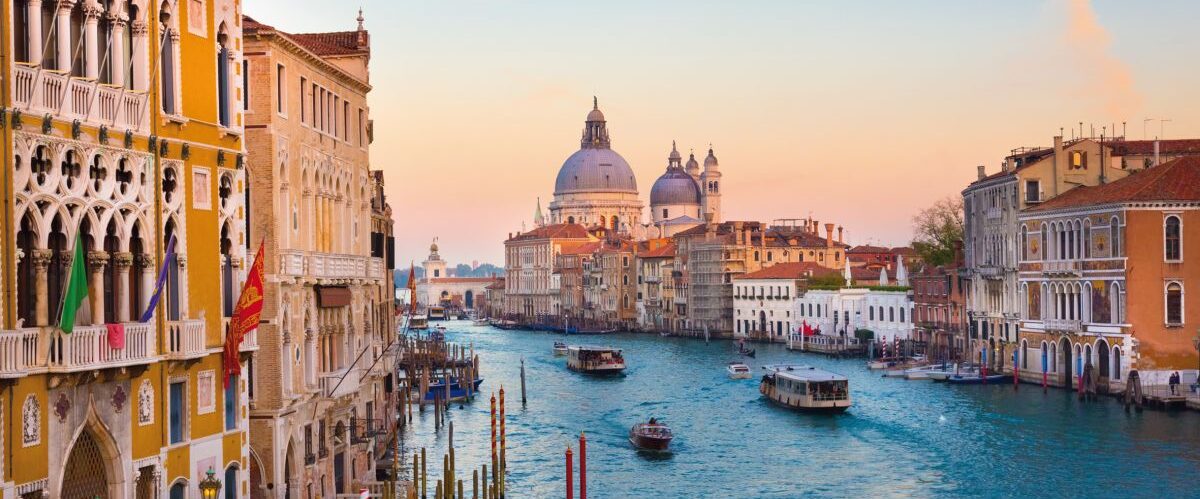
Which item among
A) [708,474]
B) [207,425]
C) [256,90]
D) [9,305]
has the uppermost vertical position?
[256,90]

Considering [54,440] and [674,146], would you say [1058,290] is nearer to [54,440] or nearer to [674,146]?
[54,440]

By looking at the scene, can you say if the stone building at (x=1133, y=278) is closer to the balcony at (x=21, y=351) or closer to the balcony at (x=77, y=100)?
the balcony at (x=77, y=100)

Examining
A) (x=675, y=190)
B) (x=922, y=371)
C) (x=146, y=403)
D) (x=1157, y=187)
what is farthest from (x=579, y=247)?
(x=146, y=403)

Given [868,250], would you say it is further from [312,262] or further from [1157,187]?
[312,262]

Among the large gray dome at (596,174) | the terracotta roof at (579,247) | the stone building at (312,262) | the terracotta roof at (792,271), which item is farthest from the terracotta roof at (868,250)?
the stone building at (312,262)

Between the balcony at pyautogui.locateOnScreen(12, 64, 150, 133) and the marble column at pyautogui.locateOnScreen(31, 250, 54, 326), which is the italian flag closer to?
the marble column at pyautogui.locateOnScreen(31, 250, 54, 326)

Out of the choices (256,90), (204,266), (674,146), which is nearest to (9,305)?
(204,266)
